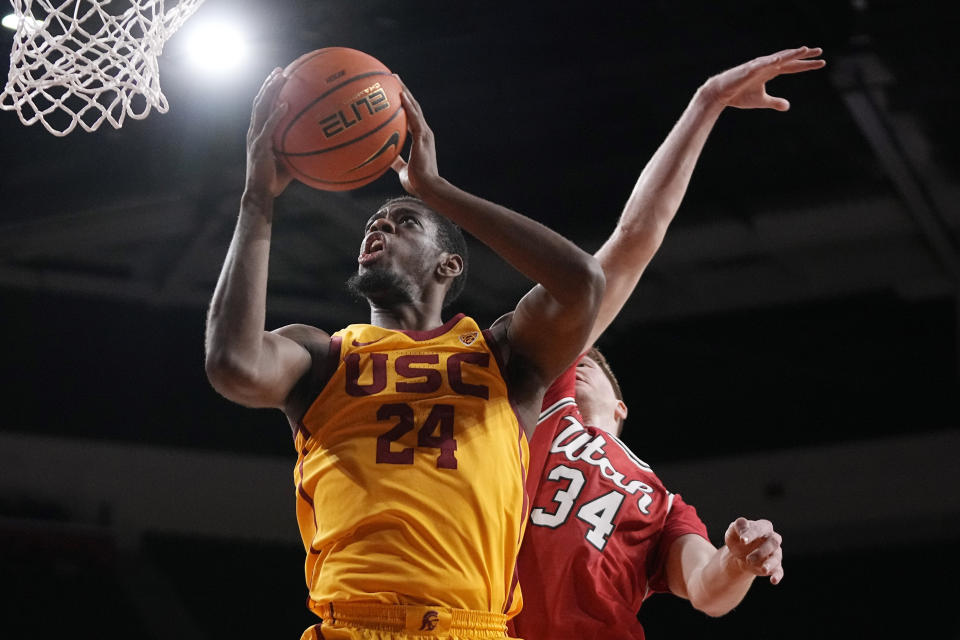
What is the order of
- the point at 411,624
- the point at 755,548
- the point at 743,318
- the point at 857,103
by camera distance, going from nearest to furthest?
1. the point at 411,624
2. the point at 755,548
3. the point at 857,103
4. the point at 743,318

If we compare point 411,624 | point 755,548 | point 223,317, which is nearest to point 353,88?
point 223,317

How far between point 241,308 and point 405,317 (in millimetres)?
557

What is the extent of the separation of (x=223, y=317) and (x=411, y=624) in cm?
69

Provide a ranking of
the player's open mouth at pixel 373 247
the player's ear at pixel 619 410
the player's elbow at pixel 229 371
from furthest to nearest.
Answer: the player's ear at pixel 619 410 → the player's open mouth at pixel 373 247 → the player's elbow at pixel 229 371

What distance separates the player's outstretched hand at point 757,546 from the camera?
2.42m

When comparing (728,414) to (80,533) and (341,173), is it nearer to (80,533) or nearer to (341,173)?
(80,533)

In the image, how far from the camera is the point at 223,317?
81.6 inches

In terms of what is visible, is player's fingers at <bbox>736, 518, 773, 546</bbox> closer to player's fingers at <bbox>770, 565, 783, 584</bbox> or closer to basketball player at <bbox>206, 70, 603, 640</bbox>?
player's fingers at <bbox>770, 565, 783, 584</bbox>

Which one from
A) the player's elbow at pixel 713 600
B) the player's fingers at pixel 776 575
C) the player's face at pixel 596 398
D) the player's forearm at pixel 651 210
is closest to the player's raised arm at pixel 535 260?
the player's forearm at pixel 651 210

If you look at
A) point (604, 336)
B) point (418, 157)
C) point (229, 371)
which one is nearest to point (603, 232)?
point (604, 336)

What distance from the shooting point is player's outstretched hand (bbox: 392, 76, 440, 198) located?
2.26 meters

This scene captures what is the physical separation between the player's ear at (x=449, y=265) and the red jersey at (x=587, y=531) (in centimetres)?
55

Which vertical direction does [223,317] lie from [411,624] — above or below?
above

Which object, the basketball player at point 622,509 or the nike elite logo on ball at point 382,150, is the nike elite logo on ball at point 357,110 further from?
the basketball player at point 622,509
